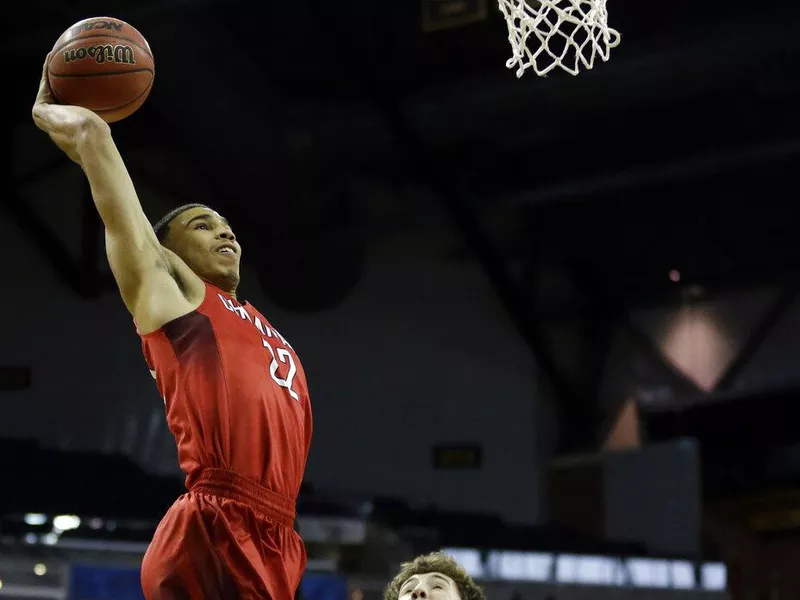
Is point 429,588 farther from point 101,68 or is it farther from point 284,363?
point 101,68

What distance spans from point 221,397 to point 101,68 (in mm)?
881

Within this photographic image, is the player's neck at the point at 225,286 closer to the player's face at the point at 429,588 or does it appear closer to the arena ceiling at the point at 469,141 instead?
the player's face at the point at 429,588

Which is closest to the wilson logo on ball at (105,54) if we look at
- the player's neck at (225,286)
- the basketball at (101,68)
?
the basketball at (101,68)

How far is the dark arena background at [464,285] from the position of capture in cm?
816

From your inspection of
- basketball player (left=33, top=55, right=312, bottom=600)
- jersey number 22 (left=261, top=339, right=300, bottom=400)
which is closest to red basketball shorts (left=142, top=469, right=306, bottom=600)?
basketball player (left=33, top=55, right=312, bottom=600)

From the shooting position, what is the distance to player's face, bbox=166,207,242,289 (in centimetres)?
299

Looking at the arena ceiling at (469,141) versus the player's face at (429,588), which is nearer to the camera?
the player's face at (429,588)

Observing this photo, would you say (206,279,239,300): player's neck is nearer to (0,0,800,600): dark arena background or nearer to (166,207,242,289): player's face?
(166,207,242,289): player's face

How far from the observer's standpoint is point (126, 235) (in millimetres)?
2666

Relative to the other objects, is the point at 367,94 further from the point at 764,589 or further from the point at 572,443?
the point at 764,589

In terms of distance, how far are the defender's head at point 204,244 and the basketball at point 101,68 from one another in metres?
0.32

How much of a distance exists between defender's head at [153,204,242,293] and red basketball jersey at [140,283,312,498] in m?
0.15

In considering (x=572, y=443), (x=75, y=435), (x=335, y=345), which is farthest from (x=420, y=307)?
(x=75, y=435)

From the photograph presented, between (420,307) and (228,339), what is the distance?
6.40m
